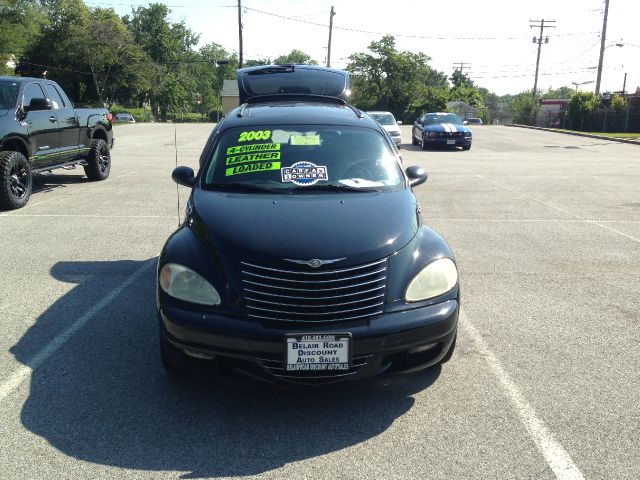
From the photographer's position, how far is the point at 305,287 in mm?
3293

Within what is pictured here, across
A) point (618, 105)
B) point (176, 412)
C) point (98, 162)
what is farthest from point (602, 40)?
point (176, 412)

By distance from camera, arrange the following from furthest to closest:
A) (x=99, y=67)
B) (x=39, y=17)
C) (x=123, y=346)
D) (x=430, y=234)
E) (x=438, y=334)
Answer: (x=99, y=67)
(x=39, y=17)
(x=123, y=346)
(x=430, y=234)
(x=438, y=334)

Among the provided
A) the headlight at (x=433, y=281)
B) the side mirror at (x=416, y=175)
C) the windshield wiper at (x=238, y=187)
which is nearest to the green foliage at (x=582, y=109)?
the side mirror at (x=416, y=175)

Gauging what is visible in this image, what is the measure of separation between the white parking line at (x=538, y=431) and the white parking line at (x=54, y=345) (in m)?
3.07

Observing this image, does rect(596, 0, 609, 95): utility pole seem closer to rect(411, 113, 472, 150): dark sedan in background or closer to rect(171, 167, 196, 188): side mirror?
rect(411, 113, 472, 150): dark sedan in background

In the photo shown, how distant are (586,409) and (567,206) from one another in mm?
7712

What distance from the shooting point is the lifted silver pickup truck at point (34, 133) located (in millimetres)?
9141

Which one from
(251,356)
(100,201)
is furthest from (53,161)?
(251,356)

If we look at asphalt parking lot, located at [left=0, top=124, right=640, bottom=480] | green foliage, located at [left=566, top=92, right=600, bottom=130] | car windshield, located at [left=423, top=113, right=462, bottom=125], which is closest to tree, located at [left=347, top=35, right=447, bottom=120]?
green foliage, located at [left=566, top=92, right=600, bottom=130]

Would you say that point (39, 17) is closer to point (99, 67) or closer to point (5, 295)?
point (99, 67)

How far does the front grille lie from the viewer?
3.27 metres

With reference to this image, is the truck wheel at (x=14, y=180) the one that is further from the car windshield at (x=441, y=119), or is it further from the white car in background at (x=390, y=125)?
the car windshield at (x=441, y=119)

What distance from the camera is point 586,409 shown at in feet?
11.6

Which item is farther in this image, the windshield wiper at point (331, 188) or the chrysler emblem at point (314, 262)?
the windshield wiper at point (331, 188)
